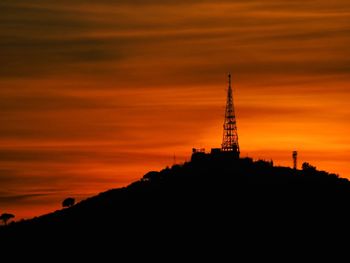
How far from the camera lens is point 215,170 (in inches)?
5591

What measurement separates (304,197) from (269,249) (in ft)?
50.2

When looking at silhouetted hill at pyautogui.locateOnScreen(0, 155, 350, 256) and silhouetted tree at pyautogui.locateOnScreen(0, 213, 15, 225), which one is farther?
silhouetted tree at pyautogui.locateOnScreen(0, 213, 15, 225)

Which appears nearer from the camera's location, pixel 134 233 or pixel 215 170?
pixel 134 233

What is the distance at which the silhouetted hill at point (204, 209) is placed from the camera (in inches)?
5049

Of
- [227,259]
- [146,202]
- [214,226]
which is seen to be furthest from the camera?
[146,202]

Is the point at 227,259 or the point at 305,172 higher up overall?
the point at 305,172

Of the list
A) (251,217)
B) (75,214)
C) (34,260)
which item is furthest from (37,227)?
(251,217)

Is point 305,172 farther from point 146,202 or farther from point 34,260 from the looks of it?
point 34,260

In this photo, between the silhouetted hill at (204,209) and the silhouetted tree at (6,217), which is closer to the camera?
the silhouetted hill at (204,209)

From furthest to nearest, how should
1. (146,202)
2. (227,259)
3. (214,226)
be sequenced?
(146,202), (214,226), (227,259)

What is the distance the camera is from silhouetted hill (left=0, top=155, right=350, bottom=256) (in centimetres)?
12825

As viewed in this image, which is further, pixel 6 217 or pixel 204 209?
pixel 6 217

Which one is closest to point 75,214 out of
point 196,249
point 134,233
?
point 134,233

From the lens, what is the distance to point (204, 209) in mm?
134375
